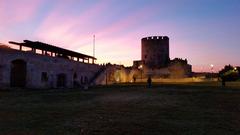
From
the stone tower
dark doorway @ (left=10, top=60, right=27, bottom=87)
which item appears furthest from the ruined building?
the stone tower

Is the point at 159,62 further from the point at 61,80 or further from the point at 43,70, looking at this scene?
the point at 43,70

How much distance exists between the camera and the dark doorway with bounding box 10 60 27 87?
35.4m

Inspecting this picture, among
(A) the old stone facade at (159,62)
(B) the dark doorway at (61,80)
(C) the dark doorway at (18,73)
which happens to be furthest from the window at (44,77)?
(A) the old stone facade at (159,62)

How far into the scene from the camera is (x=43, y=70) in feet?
123

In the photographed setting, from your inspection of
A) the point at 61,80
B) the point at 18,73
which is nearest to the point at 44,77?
the point at 18,73

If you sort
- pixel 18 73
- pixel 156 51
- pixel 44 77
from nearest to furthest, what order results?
pixel 18 73
pixel 44 77
pixel 156 51

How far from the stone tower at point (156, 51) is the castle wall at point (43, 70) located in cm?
4362

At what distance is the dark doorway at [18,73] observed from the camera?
35.4 m

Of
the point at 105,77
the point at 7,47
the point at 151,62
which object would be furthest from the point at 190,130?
the point at 151,62

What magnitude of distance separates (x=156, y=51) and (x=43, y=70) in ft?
188

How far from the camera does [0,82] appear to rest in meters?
31.0

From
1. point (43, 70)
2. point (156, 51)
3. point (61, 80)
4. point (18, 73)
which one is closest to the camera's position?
point (18, 73)

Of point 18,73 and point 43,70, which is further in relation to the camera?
point 43,70

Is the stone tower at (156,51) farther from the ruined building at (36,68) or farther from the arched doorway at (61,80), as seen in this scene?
the arched doorway at (61,80)
